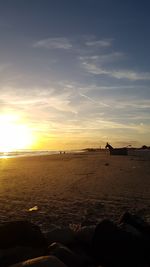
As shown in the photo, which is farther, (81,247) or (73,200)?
Result: (73,200)

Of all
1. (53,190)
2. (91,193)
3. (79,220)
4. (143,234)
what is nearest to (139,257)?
(143,234)

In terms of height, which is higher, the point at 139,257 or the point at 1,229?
the point at 1,229

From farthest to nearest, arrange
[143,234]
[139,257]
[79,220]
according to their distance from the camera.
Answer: [79,220]
[143,234]
[139,257]

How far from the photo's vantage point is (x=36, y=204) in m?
14.3

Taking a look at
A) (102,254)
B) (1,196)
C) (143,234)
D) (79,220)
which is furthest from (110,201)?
(102,254)

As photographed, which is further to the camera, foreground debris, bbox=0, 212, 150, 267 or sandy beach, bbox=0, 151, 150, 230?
sandy beach, bbox=0, 151, 150, 230

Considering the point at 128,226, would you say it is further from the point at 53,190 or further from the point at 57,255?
the point at 53,190

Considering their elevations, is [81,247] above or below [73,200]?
below

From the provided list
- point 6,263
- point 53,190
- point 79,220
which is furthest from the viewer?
point 53,190

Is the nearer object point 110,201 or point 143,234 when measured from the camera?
point 143,234

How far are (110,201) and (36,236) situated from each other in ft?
24.4

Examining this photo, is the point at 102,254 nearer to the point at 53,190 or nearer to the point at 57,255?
the point at 57,255

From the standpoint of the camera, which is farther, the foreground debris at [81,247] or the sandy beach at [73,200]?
the sandy beach at [73,200]

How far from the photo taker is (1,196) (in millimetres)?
16391
